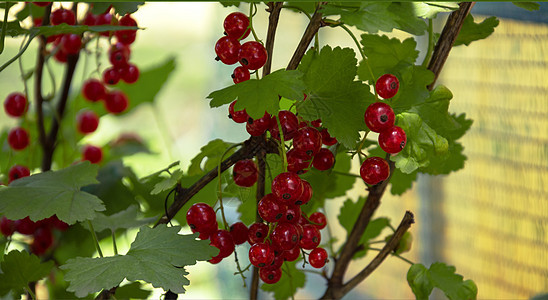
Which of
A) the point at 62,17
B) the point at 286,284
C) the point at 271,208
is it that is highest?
the point at 62,17

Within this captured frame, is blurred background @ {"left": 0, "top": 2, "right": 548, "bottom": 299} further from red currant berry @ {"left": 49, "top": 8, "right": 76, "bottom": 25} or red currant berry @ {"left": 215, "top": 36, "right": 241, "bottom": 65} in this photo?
red currant berry @ {"left": 215, "top": 36, "right": 241, "bottom": 65}

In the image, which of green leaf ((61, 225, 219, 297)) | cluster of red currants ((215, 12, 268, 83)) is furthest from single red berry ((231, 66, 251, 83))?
green leaf ((61, 225, 219, 297))

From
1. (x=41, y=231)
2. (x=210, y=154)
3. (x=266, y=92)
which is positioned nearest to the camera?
(x=266, y=92)

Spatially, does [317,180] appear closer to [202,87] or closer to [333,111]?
[333,111]

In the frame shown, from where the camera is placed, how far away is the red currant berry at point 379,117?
346 millimetres

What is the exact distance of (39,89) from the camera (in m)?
0.56

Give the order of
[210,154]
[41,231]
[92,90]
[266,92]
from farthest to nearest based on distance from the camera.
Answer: [92,90]
[41,231]
[210,154]
[266,92]

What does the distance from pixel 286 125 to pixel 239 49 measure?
6 cm

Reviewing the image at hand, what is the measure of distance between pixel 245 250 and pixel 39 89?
2.11ft

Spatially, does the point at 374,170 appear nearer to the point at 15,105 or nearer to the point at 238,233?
the point at 238,233

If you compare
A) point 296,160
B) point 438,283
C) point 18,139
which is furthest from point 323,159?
point 18,139

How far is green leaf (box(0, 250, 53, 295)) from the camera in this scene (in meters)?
0.43

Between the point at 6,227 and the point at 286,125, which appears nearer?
the point at 286,125

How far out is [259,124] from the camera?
1.13 ft
